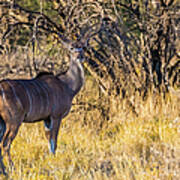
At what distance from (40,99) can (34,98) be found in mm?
97

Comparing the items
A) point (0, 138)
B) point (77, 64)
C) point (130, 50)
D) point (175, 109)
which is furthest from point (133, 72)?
point (0, 138)

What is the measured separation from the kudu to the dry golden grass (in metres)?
0.25

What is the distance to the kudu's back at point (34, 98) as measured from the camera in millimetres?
3461

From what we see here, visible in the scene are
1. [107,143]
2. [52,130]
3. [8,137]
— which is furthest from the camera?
[107,143]

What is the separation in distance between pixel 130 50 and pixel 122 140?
1.46m

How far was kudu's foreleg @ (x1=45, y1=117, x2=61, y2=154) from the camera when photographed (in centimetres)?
411

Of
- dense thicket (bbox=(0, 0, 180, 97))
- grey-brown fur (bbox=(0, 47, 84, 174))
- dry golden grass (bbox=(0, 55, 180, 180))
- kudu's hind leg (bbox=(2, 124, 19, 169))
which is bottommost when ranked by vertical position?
dry golden grass (bbox=(0, 55, 180, 180))

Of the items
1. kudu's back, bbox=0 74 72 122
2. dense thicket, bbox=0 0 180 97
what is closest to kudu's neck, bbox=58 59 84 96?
kudu's back, bbox=0 74 72 122

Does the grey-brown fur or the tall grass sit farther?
the grey-brown fur

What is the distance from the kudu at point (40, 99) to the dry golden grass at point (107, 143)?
0.25 m

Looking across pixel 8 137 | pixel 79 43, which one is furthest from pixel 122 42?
pixel 8 137

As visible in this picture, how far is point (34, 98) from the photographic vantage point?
149 inches

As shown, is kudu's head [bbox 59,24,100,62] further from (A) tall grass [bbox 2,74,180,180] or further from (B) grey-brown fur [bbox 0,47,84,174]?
(A) tall grass [bbox 2,74,180,180]

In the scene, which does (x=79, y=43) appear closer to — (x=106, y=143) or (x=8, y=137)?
(x=106, y=143)
